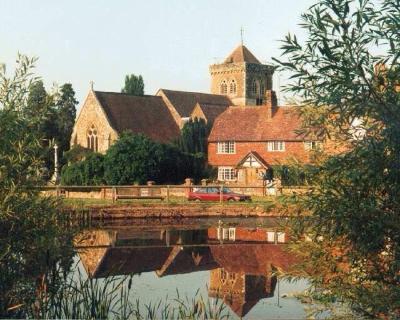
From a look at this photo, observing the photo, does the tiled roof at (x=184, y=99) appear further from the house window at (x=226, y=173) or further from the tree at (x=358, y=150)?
the tree at (x=358, y=150)

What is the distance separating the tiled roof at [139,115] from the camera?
189 feet

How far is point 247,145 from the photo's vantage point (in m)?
53.7

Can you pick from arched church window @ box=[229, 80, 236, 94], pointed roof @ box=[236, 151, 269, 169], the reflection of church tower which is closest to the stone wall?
pointed roof @ box=[236, 151, 269, 169]

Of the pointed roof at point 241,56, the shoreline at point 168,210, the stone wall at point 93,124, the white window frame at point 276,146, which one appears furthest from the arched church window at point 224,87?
→ the shoreline at point 168,210

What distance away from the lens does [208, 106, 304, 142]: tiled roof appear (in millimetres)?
52500

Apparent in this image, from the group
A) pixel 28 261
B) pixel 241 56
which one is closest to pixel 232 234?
pixel 28 261

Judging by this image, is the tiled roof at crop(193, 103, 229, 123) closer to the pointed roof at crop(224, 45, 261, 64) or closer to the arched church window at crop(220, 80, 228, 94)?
the arched church window at crop(220, 80, 228, 94)

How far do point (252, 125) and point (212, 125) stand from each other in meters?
6.88

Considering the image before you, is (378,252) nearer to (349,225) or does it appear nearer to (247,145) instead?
(349,225)

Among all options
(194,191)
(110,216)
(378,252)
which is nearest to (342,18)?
(378,252)

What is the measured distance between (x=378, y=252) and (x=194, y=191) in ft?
103

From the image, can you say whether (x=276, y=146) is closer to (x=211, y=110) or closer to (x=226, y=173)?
(x=226, y=173)

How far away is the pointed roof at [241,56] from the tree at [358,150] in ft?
254

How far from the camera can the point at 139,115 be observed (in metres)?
59.6
